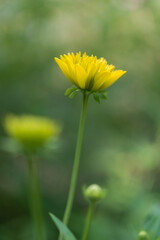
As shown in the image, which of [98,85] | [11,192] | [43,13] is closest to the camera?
[98,85]

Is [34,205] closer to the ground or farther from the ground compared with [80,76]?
closer to the ground

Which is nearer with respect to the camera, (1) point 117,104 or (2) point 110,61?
(2) point 110,61

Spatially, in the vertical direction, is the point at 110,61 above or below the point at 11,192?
above

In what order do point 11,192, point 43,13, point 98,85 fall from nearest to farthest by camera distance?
point 98,85 → point 43,13 → point 11,192

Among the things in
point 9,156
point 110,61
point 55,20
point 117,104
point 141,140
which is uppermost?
point 55,20

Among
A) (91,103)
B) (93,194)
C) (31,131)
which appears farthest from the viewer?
(91,103)

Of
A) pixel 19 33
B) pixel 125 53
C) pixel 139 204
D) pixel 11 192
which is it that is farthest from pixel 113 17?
pixel 11 192

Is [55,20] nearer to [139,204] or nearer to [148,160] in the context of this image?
[148,160]

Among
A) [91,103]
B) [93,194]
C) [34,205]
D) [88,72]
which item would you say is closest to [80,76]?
[88,72]

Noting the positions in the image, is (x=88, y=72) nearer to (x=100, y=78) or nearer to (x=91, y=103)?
(x=100, y=78)
